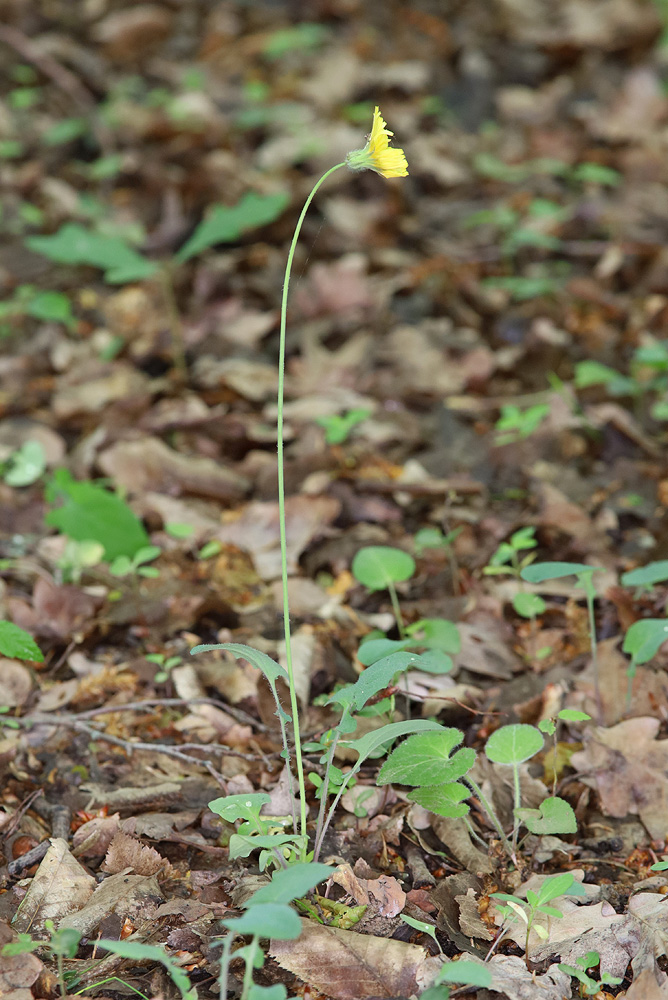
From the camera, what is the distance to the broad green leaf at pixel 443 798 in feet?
4.83

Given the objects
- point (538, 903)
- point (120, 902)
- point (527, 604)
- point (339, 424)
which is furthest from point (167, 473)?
point (538, 903)

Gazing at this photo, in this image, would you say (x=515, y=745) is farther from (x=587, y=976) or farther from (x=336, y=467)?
(x=336, y=467)

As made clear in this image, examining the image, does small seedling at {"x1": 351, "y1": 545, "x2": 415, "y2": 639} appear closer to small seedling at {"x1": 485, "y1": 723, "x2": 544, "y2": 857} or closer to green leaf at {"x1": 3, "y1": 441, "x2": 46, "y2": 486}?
small seedling at {"x1": 485, "y1": 723, "x2": 544, "y2": 857}

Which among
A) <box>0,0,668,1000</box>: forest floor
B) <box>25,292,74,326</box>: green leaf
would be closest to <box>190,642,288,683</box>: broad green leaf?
<box>0,0,668,1000</box>: forest floor

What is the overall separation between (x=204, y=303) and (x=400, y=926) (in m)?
2.78

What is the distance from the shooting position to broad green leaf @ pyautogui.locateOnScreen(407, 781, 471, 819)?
1.47 m

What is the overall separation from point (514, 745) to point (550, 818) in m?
0.14

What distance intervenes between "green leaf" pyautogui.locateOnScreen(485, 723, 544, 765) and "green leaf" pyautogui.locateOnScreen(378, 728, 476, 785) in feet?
0.16

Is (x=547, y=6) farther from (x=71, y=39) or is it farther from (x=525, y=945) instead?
(x=525, y=945)

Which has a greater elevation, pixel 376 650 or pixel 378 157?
pixel 378 157

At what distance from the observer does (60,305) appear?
3561 millimetres

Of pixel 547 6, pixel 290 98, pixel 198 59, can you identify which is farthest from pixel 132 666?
pixel 547 6

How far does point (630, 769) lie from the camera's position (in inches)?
67.3

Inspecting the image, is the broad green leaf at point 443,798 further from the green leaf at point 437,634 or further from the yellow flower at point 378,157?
the yellow flower at point 378,157
